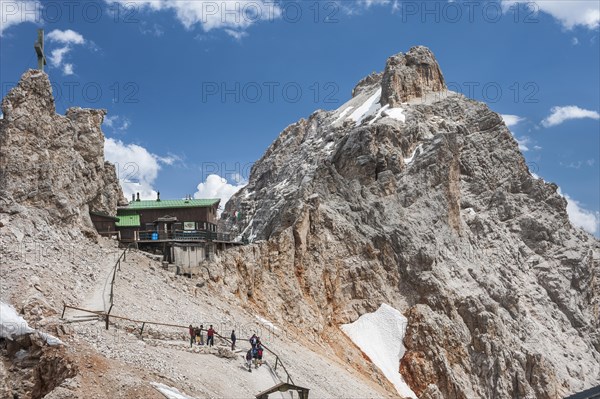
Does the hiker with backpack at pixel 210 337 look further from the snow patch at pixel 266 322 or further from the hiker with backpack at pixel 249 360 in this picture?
the snow patch at pixel 266 322

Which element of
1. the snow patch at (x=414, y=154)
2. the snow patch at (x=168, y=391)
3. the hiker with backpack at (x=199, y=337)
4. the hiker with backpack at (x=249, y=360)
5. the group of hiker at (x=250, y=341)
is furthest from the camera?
the snow patch at (x=414, y=154)

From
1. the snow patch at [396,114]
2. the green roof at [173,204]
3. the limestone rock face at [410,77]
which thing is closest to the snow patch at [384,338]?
the green roof at [173,204]

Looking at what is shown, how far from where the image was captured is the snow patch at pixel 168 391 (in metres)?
23.6

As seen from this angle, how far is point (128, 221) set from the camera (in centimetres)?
5575

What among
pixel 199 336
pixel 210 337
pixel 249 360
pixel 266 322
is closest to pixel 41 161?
pixel 199 336

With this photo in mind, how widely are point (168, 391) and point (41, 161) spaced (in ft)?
74.8

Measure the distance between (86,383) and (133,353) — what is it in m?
3.81

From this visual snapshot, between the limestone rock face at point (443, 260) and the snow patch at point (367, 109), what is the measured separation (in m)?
12.0

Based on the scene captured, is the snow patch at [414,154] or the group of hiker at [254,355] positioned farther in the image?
→ the snow patch at [414,154]

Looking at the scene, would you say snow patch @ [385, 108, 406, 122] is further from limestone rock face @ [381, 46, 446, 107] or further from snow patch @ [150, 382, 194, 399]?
snow patch @ [150, 382, 194, 399]

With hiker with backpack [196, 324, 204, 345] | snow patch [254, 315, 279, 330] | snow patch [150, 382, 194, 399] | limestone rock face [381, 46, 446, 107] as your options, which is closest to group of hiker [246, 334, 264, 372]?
hiker with backpack [196, 324, 204, 345]

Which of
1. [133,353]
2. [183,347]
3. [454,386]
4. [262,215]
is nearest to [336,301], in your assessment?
[454,386]

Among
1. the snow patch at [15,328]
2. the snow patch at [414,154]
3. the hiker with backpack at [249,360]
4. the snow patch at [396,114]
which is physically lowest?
the hiker with backpack at [249,360]

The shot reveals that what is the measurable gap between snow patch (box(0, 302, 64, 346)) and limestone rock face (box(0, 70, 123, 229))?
11.2m
